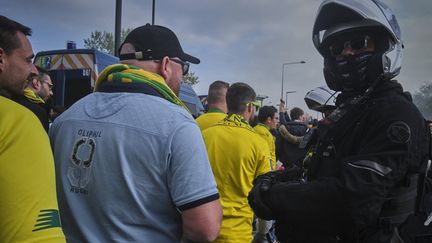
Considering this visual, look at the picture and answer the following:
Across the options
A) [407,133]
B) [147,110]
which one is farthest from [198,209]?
[407,133]

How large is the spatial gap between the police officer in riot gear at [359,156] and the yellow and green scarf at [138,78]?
2.07 ft

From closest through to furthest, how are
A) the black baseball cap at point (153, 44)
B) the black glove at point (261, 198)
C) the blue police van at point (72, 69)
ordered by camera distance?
the black glove at point (261, 198)
the black baseball cap at point (153, 44)
the blue police van at point (72, 69)

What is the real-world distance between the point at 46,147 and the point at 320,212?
1103mm

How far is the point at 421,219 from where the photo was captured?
5.37ft

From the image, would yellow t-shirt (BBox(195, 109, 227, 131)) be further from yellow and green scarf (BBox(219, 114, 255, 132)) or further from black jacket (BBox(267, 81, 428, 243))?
black jacket (BBox(267, 81, 428, 243))

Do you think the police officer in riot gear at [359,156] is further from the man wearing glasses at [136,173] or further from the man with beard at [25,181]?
the man with beard at [25,181]

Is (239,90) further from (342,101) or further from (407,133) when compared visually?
(407,133)

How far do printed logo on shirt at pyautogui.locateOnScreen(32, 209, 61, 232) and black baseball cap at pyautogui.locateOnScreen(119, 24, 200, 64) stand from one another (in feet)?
3.41

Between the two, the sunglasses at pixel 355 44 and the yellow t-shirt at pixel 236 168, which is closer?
the sunglasses at pixel 355 44

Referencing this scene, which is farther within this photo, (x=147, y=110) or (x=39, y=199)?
(x=147, y=110)

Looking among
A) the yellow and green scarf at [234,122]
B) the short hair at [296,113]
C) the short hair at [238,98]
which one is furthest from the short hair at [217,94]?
the short hair at [296,113]

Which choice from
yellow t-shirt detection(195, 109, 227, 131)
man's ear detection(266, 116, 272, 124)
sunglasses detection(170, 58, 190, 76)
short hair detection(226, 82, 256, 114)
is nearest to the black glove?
sunglasses detection(170, 58, 190, 76)

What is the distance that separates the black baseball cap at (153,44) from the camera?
2.04 m

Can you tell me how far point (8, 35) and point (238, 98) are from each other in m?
2.59
